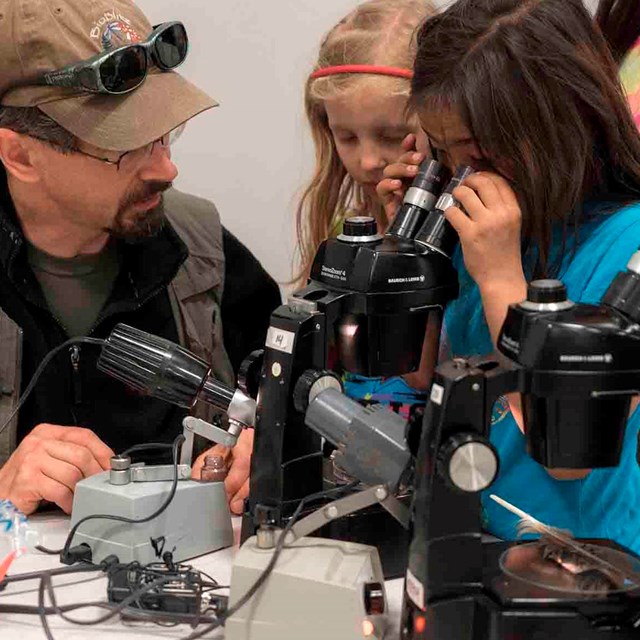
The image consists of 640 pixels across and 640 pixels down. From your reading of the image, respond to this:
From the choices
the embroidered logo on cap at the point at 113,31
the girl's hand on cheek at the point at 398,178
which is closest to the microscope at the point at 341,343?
the girl's hand on cheek at the point at 398,178

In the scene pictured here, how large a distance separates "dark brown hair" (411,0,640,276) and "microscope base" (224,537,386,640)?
1.58 feet

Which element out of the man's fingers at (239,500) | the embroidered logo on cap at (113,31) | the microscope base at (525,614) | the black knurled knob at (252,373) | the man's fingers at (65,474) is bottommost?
the man's fingers at (239,500)

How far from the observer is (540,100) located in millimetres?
1277

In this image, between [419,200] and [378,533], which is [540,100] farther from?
[378,533]

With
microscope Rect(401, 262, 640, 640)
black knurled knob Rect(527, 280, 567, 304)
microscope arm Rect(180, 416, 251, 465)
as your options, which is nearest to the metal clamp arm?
microscope arm Rect(180, 416, 251, 465)

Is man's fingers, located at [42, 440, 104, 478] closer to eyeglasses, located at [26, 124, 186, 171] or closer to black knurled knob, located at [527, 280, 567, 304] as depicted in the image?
eyeglasses, located at [26, 124, 186, 171]

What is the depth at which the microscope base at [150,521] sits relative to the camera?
1.28 m

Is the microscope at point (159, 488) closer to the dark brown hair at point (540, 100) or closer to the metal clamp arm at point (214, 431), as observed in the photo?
the metal clamp arm at point (214, 431)

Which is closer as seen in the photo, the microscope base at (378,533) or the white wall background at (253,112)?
the microscope base at (378,533)

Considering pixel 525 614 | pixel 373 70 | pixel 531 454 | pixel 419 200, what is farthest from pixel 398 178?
pixel 525 614

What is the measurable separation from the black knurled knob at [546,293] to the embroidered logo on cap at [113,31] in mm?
969

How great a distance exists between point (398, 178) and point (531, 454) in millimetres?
745

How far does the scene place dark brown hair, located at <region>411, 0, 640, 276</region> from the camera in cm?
129

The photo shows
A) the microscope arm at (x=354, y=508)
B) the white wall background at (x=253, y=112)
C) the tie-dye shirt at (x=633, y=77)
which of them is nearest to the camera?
the microscope arm at (x=354, y=508)
